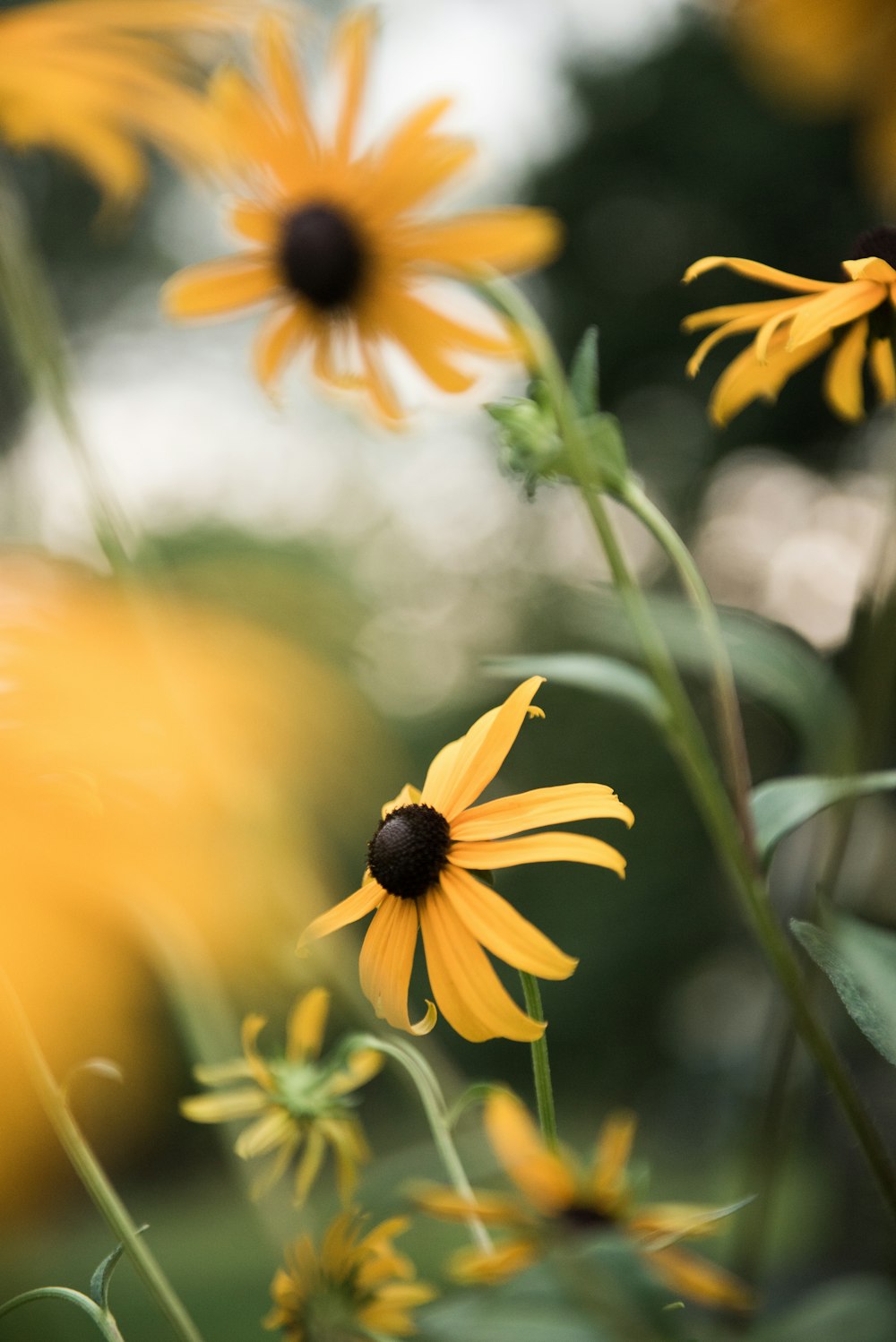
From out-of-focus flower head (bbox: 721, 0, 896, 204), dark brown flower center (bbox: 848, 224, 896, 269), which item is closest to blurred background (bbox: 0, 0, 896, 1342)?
out-of-focus flower head (bbox: 721, 0, 896, 204)

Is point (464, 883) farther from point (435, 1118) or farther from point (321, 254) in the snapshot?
point (321, 254)

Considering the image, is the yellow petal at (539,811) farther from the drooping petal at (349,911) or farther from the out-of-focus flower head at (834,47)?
the out-of-focus flower head at (834,47)

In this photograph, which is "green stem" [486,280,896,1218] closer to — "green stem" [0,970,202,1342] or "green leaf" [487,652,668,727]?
"green leaf" [487,652,668,727]

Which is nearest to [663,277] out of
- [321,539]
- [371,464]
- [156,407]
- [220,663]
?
[371,464]

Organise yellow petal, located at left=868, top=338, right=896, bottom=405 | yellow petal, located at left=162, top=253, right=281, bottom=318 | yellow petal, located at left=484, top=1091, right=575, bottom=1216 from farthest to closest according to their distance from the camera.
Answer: yellow petal, located at left=162, top=253, right=281, bottom=318, yellow petal, located at left=868, top=338, right=896, bottom=405, yellow petal, located at left=484, top=1091, right=575, bottom=1216

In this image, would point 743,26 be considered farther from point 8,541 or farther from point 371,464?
point 371,464

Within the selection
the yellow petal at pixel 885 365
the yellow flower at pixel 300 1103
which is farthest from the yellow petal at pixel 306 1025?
the yellow petal at pixel 885 365
